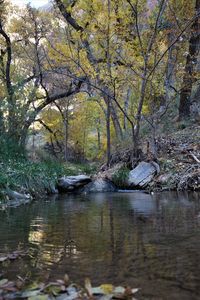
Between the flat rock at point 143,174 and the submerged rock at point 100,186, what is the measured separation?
60cm

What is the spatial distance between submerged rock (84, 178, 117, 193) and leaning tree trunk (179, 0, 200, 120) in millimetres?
4432

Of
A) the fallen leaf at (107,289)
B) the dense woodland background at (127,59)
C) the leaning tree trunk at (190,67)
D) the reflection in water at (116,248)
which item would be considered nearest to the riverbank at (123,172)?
the dense woodland background at (127,59)

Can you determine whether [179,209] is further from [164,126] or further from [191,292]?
[164,126]

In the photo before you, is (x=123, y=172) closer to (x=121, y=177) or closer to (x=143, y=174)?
(x=121, y=177)

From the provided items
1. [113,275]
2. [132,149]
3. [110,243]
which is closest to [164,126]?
[132,149]

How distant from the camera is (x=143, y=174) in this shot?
11.4m

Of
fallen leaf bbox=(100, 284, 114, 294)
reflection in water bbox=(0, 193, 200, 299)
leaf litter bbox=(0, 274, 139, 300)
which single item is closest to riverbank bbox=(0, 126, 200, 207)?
reflection in water bbox=(0, 193, 200, 299)

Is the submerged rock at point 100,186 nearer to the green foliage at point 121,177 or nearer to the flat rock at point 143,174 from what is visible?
the green foliage at point 121,177

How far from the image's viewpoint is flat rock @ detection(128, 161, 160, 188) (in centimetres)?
1116

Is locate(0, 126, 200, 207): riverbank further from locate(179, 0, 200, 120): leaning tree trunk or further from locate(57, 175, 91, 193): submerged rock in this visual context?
locate(179, 0, 200, 120): leaning tree trunk

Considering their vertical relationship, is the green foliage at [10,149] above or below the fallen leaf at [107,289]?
above

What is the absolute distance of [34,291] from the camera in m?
2.20

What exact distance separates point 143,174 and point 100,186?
126cm

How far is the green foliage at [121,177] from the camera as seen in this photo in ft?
37.6
